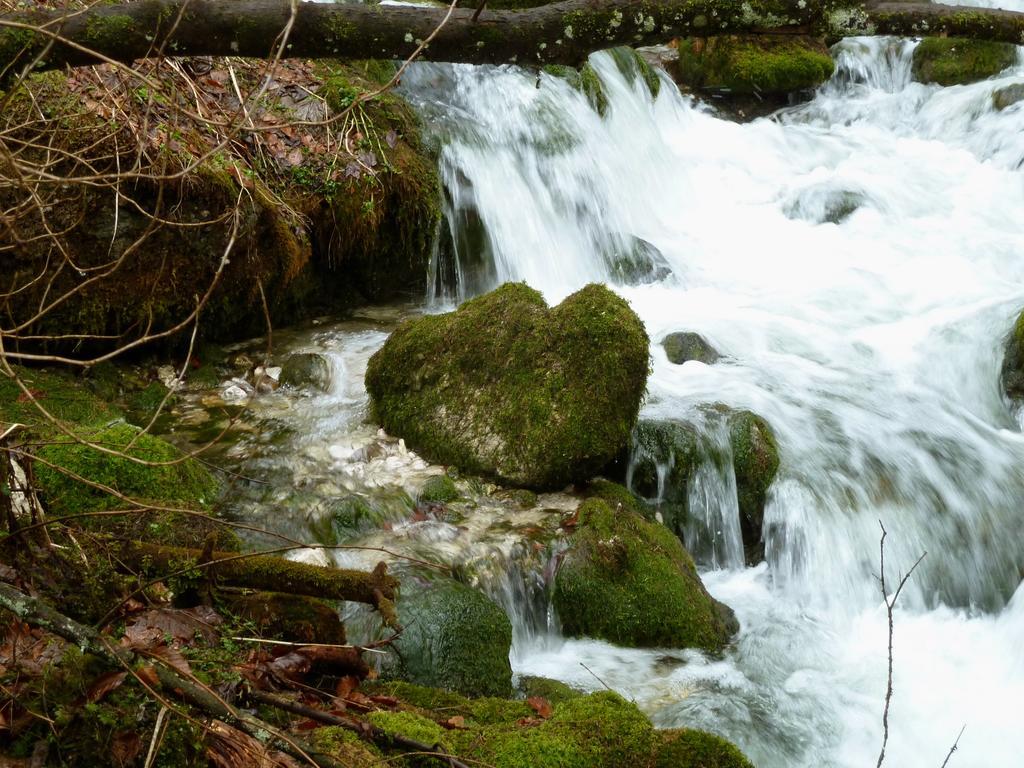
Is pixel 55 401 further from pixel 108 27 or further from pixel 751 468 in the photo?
pixel 751 468

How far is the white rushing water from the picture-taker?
191 inches

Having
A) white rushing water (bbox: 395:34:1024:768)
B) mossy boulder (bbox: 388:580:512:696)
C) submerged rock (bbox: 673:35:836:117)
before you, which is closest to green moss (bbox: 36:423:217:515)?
mossy boulder (bbox: 388:580:512:696)

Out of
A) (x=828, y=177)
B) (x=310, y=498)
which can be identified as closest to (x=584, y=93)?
(x=828, y=177)

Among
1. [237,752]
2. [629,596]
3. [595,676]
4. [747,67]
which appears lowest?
[595,676]

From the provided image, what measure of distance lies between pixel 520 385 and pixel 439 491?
0.87m

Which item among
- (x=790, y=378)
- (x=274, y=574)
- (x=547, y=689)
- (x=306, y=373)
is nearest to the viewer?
(x=274, y=574)

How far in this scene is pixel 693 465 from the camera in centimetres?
613

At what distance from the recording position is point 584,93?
11312 millimetres

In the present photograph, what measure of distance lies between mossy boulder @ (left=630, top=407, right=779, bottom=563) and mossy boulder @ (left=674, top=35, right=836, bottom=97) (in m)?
9.82

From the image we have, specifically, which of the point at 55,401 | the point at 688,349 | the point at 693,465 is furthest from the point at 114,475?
the point at 688,349

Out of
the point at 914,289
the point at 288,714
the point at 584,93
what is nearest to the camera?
the point at 288,714

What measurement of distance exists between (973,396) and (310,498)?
19.2 ft

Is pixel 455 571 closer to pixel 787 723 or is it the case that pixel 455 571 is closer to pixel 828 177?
pixel 787 723

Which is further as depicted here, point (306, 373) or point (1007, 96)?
point (1007, 96)
